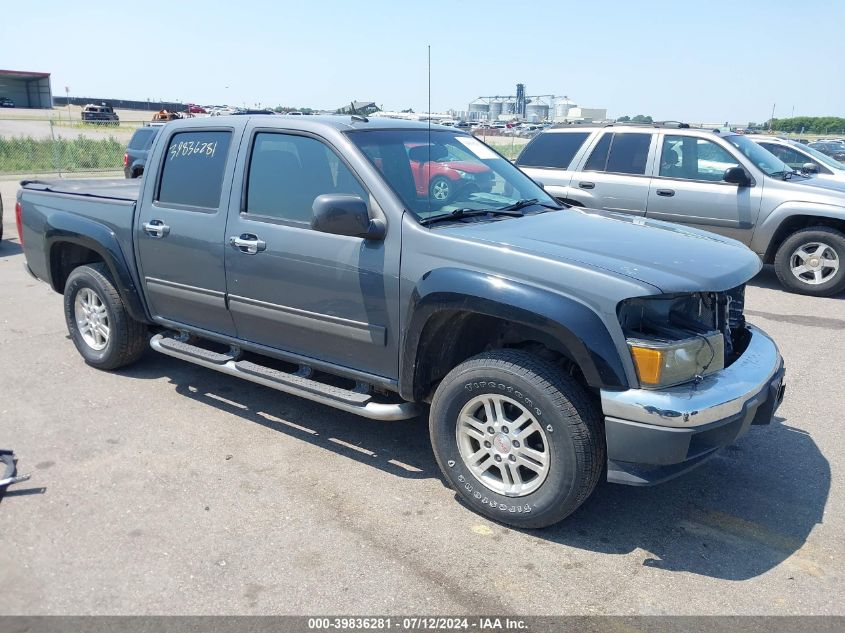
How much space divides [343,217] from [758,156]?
7073 millimetres

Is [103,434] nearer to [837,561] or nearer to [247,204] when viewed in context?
[247,204]

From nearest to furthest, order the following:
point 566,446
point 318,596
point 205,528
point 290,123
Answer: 1. point 318,596
2. point 566,446
3. point 205,528
4. point 290,123

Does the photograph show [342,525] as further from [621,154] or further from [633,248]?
[621,154]

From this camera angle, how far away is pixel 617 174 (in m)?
9.20

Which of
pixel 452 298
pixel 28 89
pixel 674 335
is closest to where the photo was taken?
pixel 674 335

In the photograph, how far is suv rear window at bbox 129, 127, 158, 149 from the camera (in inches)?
612

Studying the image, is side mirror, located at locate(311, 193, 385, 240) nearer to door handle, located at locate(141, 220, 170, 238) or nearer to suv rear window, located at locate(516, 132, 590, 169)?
door handle, located at locate(141, 220, 170, 238)

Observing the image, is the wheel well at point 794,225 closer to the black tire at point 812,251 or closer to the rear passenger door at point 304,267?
the black tire at point 812,251

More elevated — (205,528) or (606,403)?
(606,403)

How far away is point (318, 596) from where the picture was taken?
307 cm

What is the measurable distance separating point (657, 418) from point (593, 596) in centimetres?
79

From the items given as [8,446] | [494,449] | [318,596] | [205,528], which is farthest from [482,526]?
[8,446]

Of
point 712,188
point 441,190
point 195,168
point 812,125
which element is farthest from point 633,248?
point 812,125

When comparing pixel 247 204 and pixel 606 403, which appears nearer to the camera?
pixel 606 403
